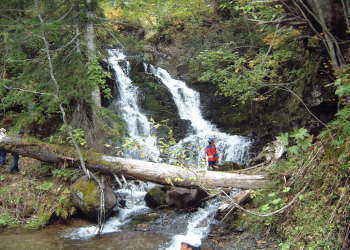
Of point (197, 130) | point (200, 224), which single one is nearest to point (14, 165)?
point (200, 224)

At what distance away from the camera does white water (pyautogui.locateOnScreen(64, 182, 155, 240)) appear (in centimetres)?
818

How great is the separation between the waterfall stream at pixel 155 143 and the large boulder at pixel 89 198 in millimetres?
429

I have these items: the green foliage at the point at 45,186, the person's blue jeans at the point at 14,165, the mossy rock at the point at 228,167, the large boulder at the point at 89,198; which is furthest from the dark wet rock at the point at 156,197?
the person's blue jeans at the point at 14,165

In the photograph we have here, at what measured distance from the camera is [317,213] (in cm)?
496

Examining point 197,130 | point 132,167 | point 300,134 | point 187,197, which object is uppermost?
point 300,134

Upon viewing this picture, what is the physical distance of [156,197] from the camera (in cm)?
1006

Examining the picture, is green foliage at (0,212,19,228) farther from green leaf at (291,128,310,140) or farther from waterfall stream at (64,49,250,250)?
green leaf at (291,128,310,140)

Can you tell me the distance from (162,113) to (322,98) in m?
8.98

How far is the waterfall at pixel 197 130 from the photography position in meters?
13.8

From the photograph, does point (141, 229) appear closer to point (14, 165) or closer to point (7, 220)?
point (7, 220)

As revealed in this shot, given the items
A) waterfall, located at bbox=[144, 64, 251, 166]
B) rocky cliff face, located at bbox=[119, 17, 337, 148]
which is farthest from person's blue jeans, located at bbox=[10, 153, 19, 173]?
rocky cliff face, located at bbox=[119, 17, 337, 148]

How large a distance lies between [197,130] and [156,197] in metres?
6.37

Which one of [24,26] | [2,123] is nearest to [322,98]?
[24,26]

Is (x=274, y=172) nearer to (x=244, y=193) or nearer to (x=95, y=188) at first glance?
(x=244, y=193)
